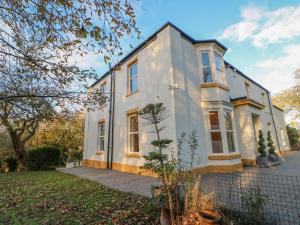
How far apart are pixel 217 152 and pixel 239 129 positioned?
299 cm

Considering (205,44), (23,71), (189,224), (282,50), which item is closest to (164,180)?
(189,224)

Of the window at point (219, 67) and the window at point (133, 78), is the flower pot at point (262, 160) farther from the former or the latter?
the window at point (133, 78)

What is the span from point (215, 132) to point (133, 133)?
4.42 metres

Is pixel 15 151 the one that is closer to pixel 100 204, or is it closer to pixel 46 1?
pixel 100 204

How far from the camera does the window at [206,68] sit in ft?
30.9

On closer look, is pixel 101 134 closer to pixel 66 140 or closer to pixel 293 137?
pixel 66 140

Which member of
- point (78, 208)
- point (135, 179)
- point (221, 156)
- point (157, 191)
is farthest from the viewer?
point (221, 156)

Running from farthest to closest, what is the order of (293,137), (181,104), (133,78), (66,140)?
(293,137) < (66,140) < (133,78) < (181,104)

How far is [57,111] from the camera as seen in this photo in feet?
18.1

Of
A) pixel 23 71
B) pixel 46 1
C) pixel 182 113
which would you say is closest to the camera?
pixel 46 1

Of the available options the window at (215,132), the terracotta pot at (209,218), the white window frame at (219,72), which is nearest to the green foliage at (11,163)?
the window at (215,132)

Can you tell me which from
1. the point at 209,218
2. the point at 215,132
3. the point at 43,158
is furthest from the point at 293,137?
the point at 43,158

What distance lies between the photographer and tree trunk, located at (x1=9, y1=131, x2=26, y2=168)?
45.7ft

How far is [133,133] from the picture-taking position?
992 centimetres
